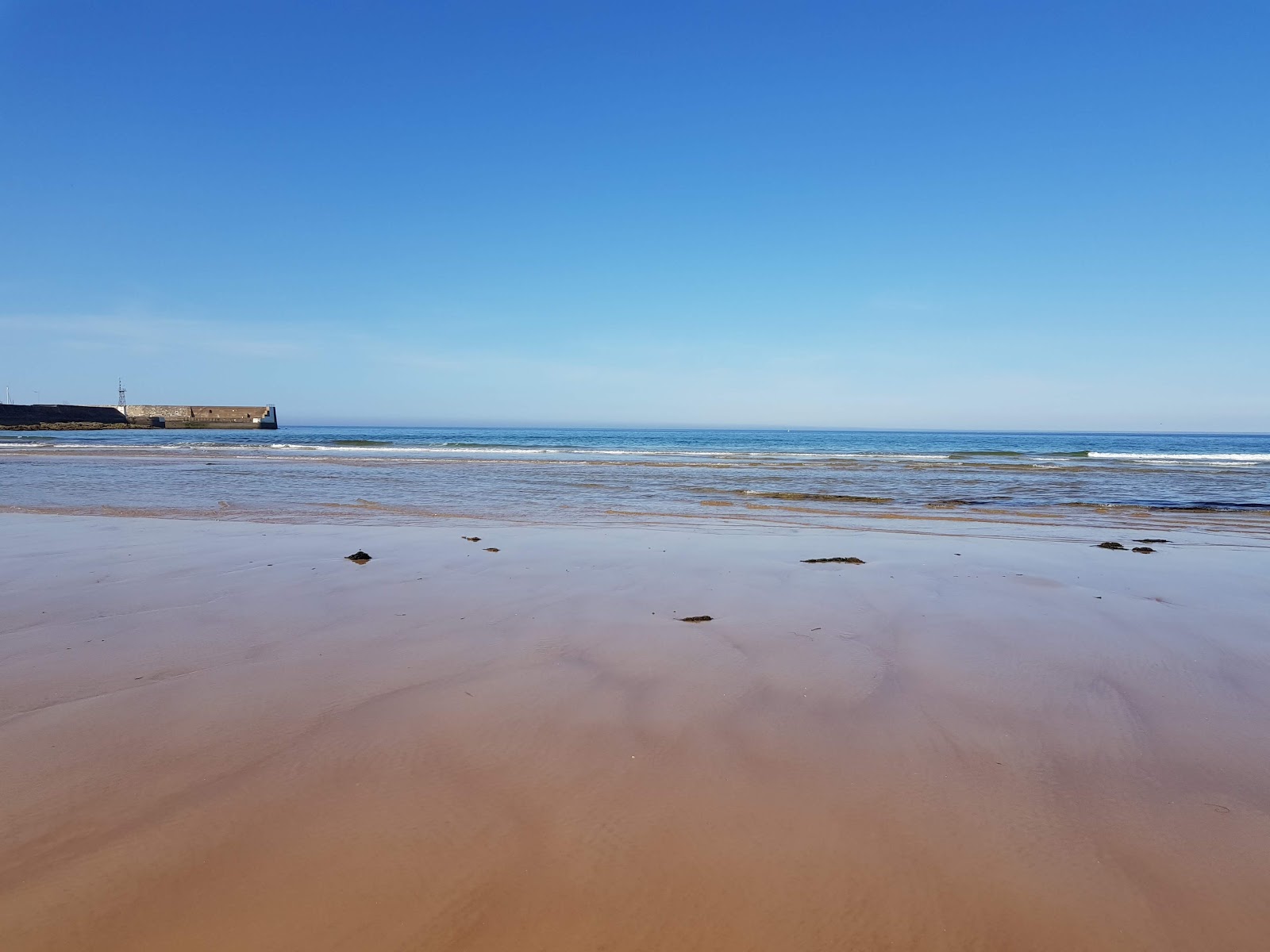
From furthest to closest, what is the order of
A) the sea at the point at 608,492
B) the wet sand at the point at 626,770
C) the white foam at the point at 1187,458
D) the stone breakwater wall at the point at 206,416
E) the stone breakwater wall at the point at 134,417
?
the stone breakwater wall at the point at 206,416 < the stone breakwater wall at the point at 134,417 < the white foam at the point at 1187,458 < the sea at the point at 608,492 < the wet sand at the point at 626,770

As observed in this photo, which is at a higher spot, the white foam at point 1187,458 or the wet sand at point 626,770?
the wet sand at point 626,770

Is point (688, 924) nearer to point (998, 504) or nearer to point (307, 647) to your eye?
point (307, 647)

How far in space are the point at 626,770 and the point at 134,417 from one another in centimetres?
10649

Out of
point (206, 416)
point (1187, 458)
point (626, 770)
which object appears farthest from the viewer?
point (206, 416)

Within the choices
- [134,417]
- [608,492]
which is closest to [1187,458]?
[608,492]

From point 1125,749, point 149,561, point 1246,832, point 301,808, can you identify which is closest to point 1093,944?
point 1246,832

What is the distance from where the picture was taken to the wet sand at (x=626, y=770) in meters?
2.01

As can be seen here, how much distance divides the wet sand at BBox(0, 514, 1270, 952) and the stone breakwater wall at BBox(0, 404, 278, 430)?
88.8m

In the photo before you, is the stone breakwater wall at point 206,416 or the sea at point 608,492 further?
the stone breakwater wall at point 206,416

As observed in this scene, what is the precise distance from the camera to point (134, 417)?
89.2 m

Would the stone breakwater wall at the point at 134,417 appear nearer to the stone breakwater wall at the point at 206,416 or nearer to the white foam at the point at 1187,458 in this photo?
the stone breakwater wall at the point at 206,416

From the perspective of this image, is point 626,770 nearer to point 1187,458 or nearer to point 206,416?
point 1187,458

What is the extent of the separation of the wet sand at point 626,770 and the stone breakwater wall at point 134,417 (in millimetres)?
88848

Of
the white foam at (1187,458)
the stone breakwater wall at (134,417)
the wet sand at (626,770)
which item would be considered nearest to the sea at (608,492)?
the wet sand at (626,770)
